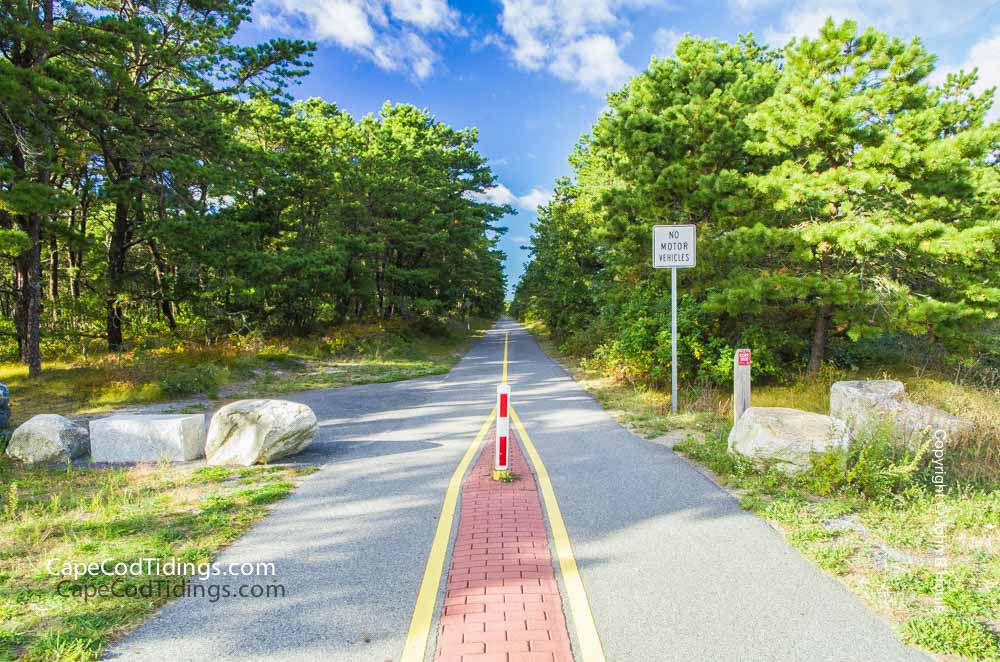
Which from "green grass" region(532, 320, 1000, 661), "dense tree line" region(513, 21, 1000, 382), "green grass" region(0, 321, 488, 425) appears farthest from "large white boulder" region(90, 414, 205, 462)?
"dense tree line" region(513, 21, 1000, 382)

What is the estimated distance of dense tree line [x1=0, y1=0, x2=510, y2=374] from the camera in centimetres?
1416

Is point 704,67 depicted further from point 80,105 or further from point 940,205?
point 80,105

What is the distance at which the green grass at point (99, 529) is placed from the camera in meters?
3.13

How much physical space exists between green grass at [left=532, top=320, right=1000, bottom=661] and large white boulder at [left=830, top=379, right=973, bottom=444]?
0.36 m

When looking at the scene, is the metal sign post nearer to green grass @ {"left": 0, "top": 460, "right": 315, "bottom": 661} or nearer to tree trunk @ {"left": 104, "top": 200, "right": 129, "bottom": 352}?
green grass @ {"left": 0, "top": 460, "right": 315, "bottom": 661}

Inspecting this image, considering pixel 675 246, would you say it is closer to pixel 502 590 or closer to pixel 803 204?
pixel 803 204

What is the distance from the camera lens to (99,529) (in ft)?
15.5

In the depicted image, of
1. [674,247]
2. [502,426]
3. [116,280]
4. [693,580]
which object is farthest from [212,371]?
[693,580]

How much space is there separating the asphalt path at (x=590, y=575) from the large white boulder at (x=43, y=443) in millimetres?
3464

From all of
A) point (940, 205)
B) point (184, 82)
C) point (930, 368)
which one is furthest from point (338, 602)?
point (184, 82)

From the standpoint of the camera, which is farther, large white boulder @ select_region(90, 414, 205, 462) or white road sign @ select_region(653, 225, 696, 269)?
white road sign @ select_region(653, 225, 696, 269)

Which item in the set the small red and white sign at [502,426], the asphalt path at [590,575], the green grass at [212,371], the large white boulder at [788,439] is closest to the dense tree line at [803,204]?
the large white boulder at [788,439]

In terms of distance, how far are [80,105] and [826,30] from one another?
19396 mm

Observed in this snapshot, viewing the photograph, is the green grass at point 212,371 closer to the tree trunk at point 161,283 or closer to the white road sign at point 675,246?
the tree trunk at point 161,283
